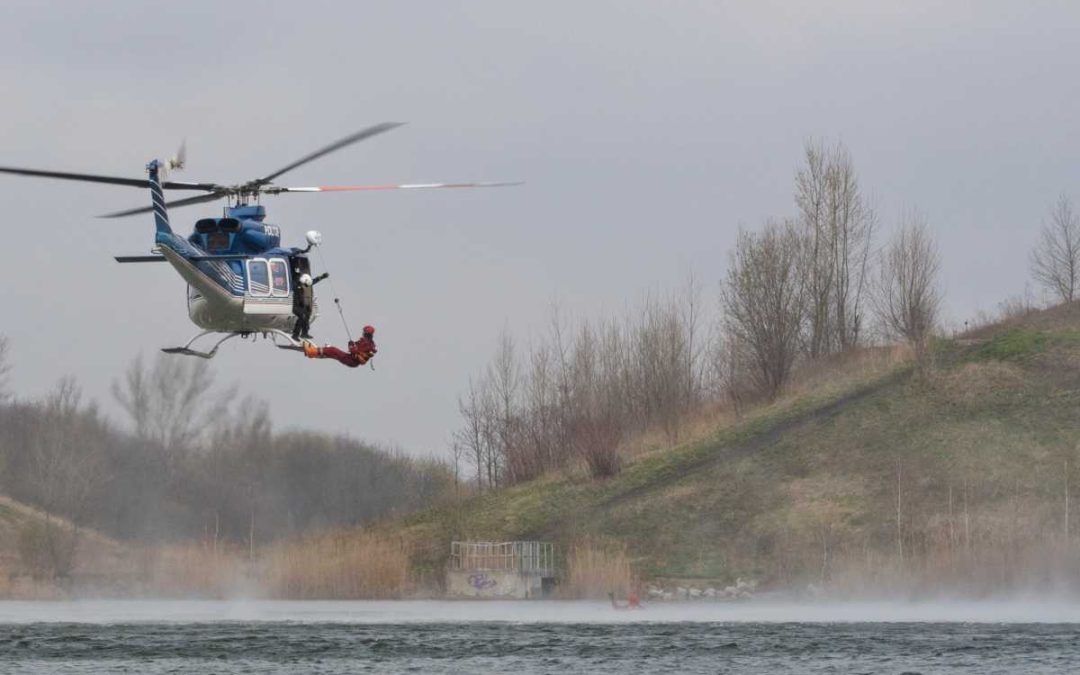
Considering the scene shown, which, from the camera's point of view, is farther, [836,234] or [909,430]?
[836,234]

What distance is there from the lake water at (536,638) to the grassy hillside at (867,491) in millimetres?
4678

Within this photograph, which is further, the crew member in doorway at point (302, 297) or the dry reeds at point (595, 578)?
the dry reeds at point (595, 578)

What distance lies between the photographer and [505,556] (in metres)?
73.2

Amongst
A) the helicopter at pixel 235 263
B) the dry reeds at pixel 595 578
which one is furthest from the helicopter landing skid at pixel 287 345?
the dry reeds at pixel 595 578

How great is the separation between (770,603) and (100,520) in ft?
81.2

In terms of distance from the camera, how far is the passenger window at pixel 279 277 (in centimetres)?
4762

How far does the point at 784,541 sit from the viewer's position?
74000mm

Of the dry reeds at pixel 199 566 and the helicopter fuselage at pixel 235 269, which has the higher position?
the helicopter fuselage at pixel 235 269

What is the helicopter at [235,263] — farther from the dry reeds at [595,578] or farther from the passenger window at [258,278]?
the dry reeds at [595,578]

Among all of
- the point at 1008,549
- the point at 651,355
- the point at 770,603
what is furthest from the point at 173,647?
the point at 651,355

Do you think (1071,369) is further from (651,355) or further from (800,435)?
(651,355)

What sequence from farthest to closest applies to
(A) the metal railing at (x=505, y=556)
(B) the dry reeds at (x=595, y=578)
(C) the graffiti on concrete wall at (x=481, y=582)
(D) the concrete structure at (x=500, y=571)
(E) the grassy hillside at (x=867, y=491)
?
(A) the metal railing at (x=505, y=556)
(C) the graffiti on concrete wall at (x=481, y=582)
(D) the concrete structure at (x=500, y=571)
(E) the grassy hillside at (x=867, y=491)
(B) the dry reeds at (x=595, y=578)

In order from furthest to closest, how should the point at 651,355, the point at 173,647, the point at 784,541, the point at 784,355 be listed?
1. the point at 651,355
2. the point at 784,355
3. the point at 784,541
4. the point at 173,647

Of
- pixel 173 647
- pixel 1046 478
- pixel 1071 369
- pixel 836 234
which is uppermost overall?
pixel 836 234
